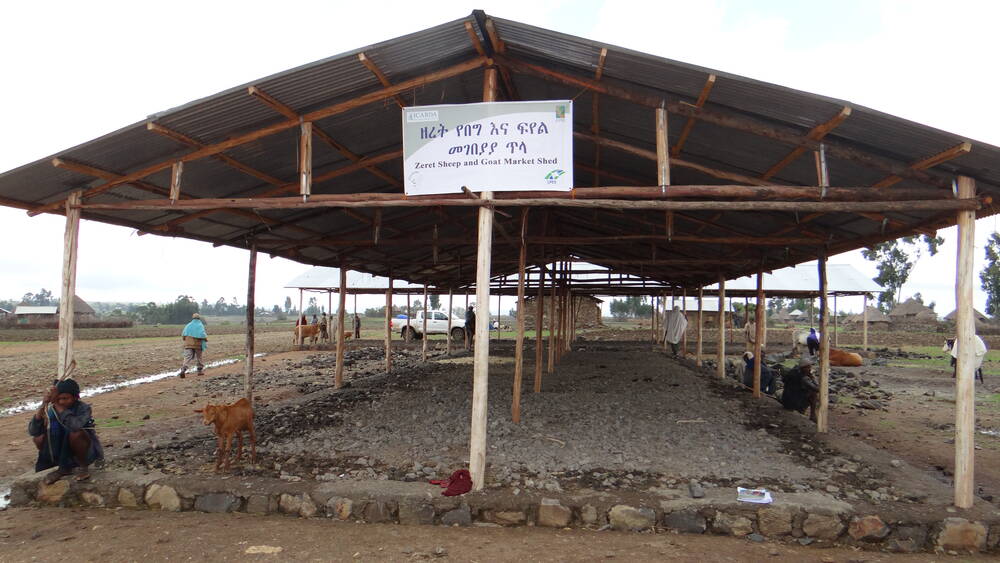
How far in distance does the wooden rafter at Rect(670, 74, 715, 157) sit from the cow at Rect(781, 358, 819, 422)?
480 centimetres

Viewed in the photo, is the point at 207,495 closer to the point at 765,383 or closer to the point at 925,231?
the point at 925,231

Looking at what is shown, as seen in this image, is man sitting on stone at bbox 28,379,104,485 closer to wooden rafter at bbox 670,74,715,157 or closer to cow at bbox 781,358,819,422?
wooden rafter at bbox 670,74,715,157

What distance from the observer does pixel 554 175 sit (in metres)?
5.22

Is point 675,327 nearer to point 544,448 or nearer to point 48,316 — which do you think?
point 544,448

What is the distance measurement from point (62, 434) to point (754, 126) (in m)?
7.19

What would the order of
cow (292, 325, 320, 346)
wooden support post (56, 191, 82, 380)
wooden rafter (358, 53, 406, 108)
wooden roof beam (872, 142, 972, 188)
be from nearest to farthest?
wooden roof beam (872, 142, 972, 188)
wooden rafter (358, 53, 406, 108)
wooden support post (56, 191, 82, 380)
cow (292, 325, 320, 346)

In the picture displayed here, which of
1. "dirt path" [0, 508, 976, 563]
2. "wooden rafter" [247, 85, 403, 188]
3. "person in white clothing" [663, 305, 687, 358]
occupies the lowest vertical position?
"dirt path" [0, 508, 976, 563]

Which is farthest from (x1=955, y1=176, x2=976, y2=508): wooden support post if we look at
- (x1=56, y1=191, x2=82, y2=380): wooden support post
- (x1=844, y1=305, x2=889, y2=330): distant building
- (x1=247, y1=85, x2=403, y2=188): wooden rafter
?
(x1=844, y1=305, x2=889, y2=330): distant building

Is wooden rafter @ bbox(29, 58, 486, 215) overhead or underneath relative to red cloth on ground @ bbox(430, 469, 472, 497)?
overhead

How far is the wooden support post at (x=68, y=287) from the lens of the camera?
5715 millimetres

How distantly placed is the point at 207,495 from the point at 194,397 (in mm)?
7049

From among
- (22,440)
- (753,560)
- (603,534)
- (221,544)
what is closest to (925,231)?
(753,560)

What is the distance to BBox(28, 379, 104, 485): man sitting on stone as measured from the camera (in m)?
5.22

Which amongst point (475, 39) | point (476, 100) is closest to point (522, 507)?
point (475, 39)
